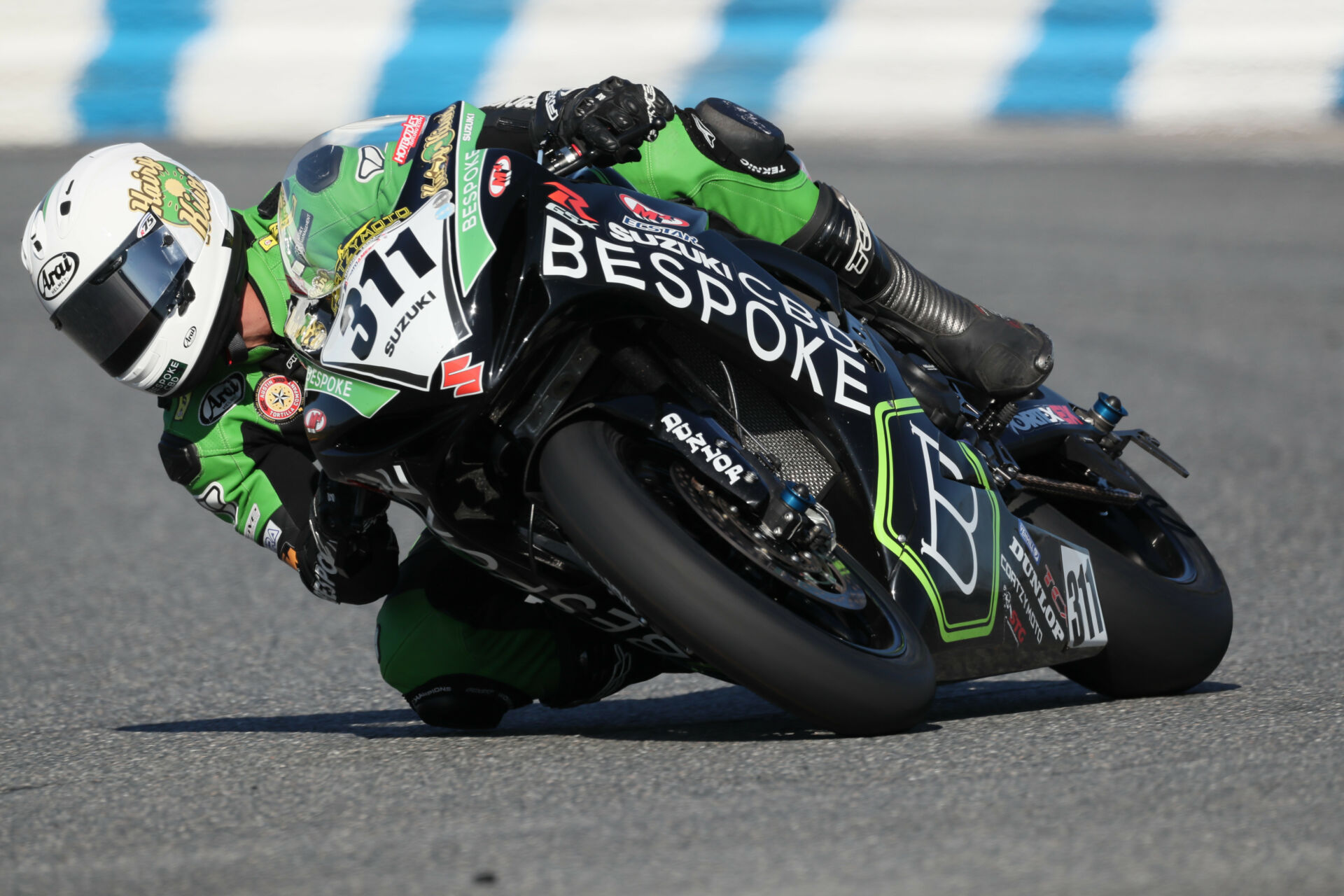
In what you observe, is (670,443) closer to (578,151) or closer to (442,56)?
(578,151)

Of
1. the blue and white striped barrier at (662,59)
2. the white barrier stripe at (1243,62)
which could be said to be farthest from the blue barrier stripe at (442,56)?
the white barrier stripe at (1243,62)

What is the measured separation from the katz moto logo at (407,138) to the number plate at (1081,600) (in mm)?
1662

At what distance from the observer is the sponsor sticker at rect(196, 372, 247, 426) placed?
11.7ft

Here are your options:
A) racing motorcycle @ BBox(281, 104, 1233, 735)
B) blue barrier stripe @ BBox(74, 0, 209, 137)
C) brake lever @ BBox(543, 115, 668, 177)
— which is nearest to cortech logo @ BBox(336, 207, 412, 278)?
racing motorcycle @ BBox(281, 104, 1233, 735)

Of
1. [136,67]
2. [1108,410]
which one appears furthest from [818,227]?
[136,67]

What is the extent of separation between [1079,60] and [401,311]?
9.11 meters

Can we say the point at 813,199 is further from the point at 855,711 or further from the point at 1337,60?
the point at 1337,60

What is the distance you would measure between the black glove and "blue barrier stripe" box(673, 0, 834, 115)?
7.64 metres

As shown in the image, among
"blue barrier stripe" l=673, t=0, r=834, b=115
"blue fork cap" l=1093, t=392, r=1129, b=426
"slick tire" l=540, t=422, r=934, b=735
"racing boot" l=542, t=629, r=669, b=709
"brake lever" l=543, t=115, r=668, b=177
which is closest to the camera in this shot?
"slick tire" l=540, t=422, r=934, b=735

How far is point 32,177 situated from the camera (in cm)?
1112

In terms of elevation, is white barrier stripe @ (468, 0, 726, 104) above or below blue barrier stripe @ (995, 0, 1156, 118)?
below

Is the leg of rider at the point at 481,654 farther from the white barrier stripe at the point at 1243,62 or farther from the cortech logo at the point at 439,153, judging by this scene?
the white barrier stripe at the point at 1243,62

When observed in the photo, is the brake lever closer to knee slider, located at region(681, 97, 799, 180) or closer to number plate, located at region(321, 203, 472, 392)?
knee slider, located at region(681, 97, 799, 180)

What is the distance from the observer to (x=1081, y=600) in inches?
129
